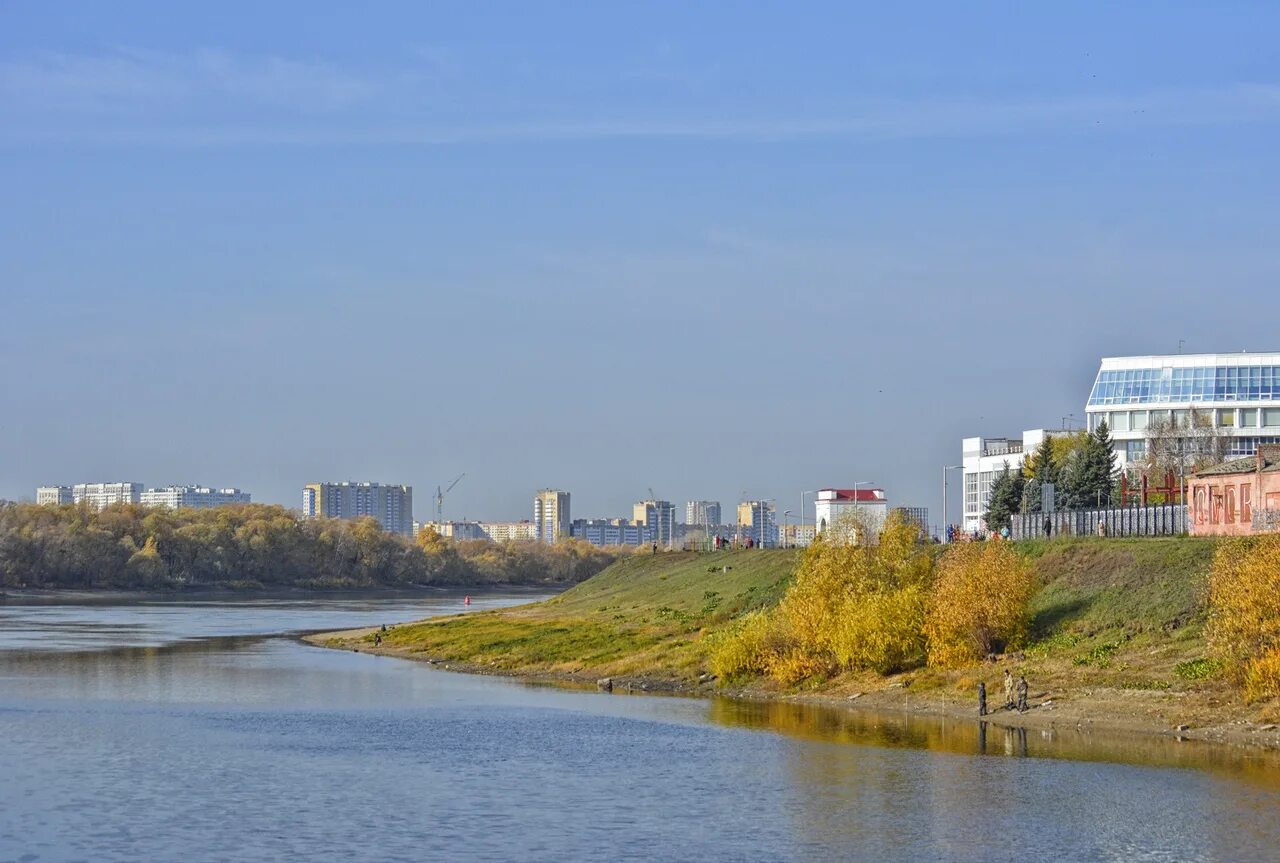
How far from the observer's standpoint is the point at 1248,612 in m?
63.5

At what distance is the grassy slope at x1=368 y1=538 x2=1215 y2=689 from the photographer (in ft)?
242

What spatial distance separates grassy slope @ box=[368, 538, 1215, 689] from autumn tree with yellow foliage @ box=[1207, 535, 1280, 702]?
3213 mm

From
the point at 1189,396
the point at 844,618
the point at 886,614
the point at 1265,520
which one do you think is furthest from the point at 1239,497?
the point at 1189,396

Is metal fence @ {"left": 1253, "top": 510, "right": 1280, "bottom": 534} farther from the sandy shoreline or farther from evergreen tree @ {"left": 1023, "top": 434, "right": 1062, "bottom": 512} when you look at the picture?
evergreen tree @ {"left": 1023, "top": 434, "right": 1062, "bottom": 512}

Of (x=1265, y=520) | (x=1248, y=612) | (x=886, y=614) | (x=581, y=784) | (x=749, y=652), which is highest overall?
(x=1265, y=520)

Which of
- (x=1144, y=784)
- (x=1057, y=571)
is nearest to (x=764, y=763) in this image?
(x=1144, y=784)

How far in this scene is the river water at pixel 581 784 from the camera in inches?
1772

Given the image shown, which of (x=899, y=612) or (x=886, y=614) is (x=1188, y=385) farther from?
(x=886, y=614)

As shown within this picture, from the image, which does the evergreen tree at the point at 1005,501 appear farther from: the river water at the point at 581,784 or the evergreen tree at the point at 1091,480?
the river water at the point at 581,784

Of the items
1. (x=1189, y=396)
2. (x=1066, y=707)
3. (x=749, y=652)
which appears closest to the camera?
(x=1066, y=707)

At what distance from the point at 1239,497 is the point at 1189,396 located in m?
92.1

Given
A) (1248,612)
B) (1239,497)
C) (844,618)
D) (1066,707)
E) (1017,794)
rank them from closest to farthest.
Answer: (1017,794) → (1248,612) → (1066,707) → (844,618) → (1239,497)

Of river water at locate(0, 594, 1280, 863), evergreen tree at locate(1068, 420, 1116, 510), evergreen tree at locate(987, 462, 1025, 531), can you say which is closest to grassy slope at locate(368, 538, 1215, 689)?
river water at locate(0, 594, 1280, 863)

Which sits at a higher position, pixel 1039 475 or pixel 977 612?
pixel 1039 475
